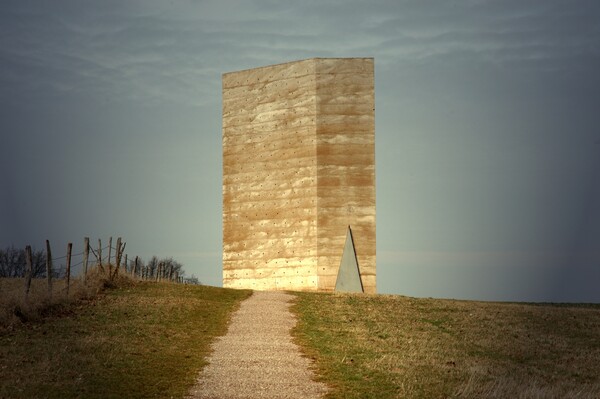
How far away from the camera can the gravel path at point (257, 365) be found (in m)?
14.6

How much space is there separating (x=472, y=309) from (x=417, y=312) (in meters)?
4.04

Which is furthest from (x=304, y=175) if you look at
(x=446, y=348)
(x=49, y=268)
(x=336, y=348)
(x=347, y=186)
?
(x=336, y=348)

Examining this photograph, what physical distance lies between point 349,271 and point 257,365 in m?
27.7

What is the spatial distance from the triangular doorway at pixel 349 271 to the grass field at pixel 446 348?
6.99 m

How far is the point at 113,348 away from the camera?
19438 millimetres

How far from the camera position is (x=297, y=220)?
4638 centimetres

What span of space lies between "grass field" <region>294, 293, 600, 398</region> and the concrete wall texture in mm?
A: 8146

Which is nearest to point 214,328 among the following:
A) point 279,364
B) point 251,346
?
point 251,346

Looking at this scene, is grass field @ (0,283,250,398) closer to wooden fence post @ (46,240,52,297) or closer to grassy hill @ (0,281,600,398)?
grassy hill @ (0,281,600,398)

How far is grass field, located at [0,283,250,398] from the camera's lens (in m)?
15.0

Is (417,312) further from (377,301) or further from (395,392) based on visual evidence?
(395,392)

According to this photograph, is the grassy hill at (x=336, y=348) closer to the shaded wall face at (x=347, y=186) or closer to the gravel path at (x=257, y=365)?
the gravel path at (x=257, y=365)

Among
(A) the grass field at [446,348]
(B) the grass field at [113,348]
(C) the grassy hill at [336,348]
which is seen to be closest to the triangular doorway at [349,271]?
(A) the grass field at [446,348]

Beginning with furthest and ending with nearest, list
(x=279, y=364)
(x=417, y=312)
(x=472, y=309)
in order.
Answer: (x=472, y=309), (x=417, y=312), (x=279, y=364)
